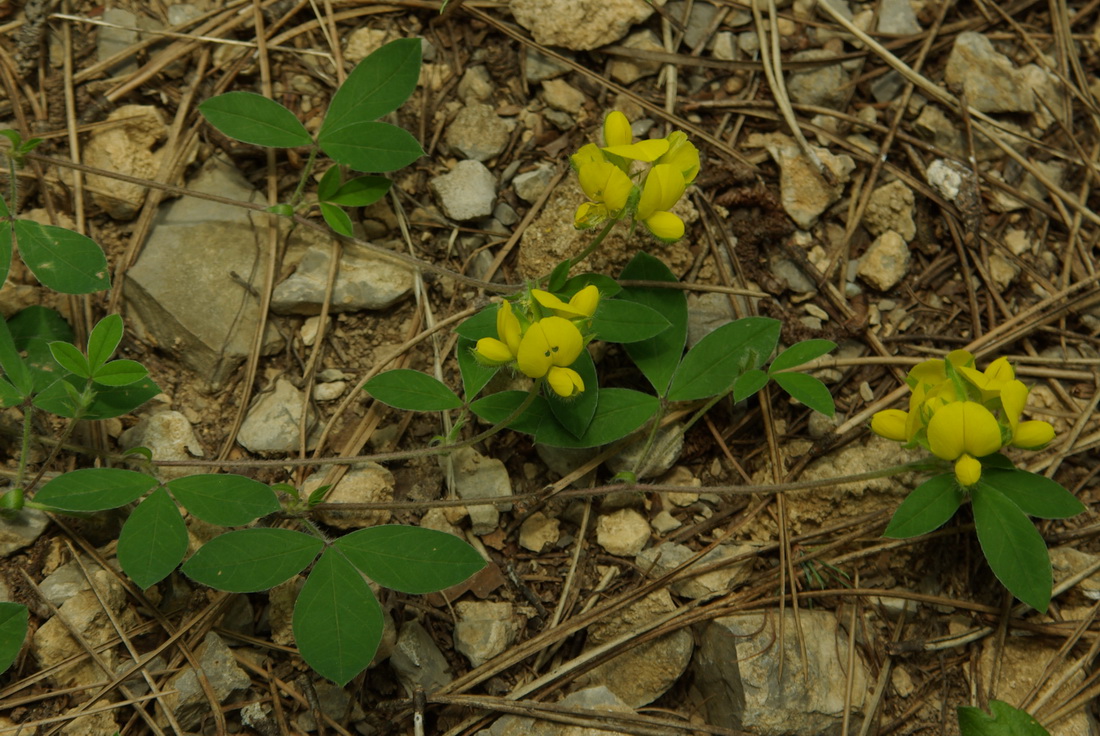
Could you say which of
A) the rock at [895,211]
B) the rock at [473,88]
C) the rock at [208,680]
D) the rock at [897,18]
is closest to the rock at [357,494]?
the rock at [208,680]

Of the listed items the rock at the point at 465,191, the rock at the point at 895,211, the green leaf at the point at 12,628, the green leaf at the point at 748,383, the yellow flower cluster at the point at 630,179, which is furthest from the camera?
the rock at the point at 895,211

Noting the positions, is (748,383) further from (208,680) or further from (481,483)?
(208,680)

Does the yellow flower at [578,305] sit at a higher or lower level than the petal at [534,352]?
higher

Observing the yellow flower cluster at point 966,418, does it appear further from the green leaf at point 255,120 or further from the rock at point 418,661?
the green leaf at point 255,120

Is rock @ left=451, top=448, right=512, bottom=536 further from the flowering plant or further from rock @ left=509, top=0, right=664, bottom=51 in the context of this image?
rock @ left=509, top=0, right=664, bottom=51

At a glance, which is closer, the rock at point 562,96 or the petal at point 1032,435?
the petal at point 1032,435

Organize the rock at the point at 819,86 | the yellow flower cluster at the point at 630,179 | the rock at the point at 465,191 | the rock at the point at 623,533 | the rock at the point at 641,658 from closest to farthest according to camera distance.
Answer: the yellow flower cluster at the point at 630,179 < the rock at the point at 641,658 < the rock at the point at 623,533 < the rock at the point at 465,191 < the rock at the point at 819,86
